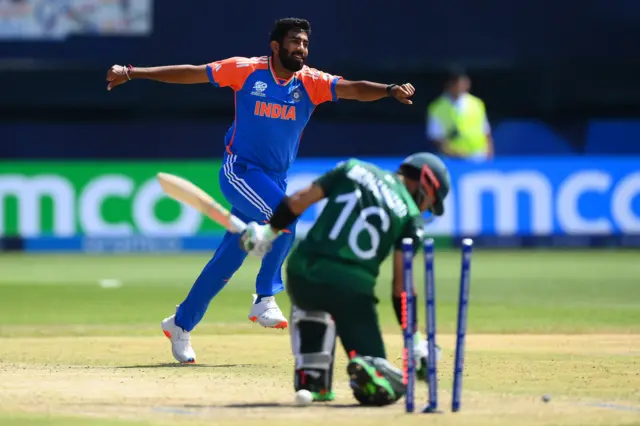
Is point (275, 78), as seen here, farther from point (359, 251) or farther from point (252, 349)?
point (359, 251)

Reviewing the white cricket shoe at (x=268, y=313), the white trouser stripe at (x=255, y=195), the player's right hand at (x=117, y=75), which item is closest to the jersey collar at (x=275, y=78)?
the white trouser stripe at (x=255, y=195)

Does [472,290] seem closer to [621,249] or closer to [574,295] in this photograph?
[574,295]

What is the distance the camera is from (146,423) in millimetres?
6590

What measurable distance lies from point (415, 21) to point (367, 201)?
1332 centimetres

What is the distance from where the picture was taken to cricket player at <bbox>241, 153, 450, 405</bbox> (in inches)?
279

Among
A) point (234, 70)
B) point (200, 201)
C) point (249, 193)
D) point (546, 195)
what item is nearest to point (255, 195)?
point (249, 193)

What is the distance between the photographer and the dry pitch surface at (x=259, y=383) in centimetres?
681

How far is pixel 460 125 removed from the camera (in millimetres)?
20328

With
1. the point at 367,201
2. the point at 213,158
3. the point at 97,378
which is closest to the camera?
the point at 367,201

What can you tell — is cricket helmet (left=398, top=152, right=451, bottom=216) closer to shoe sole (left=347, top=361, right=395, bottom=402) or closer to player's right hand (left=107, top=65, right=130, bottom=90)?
Answer: shoe sole (left=347, top=361, right=395, bottom=402)

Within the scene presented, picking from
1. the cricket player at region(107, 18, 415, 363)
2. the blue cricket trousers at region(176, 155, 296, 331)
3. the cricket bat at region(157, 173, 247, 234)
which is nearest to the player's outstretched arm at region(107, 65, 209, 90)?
the cricket player at region(107, 18, 415, 363)

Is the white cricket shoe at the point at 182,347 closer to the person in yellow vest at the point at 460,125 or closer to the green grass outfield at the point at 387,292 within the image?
the green grass outfield at the point at 387,292

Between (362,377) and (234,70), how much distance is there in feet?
9.64

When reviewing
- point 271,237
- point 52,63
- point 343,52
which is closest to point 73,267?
point 52,63
